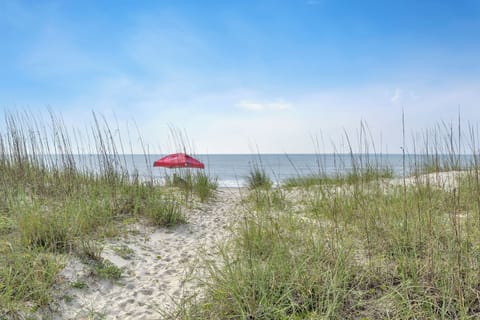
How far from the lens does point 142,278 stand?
267cm

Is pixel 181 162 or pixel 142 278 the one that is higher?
pixel 181 162

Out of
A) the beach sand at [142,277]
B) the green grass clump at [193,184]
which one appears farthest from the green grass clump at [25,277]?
the green grass clump at [193,184]

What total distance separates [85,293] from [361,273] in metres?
2.21

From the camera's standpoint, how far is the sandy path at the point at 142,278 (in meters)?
2.15

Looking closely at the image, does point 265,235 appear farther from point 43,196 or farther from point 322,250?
point 43,196

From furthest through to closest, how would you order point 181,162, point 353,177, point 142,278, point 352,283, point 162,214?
point 181,162, point 162,214, point 353,177, point 142,278, point 352,283

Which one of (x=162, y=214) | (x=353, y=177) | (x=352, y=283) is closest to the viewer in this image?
(x=352, y=283)

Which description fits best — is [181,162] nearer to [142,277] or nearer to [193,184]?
[193,184]

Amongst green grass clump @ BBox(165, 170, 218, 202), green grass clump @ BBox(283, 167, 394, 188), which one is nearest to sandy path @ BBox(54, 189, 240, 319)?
green grass clump @ BBox(283, 167, 394, 188)

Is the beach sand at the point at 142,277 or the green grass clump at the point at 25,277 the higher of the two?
the green grass clump at the point at 25,277

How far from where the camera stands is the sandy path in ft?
7.05

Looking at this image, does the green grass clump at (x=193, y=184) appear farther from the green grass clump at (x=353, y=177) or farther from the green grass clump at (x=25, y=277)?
the green grass clump at (x=25, y=277)

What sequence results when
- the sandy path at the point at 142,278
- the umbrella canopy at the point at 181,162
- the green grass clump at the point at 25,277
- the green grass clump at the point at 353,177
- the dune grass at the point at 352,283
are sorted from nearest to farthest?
the dune grass at the point at 352,283, the green grass clump at the point at 25,277, the sandy path at the point at 142,278, the green grass clump at the point at 353,177, the umbrella canopy at the point at 181,162

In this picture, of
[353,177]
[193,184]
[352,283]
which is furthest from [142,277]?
[193,184]
